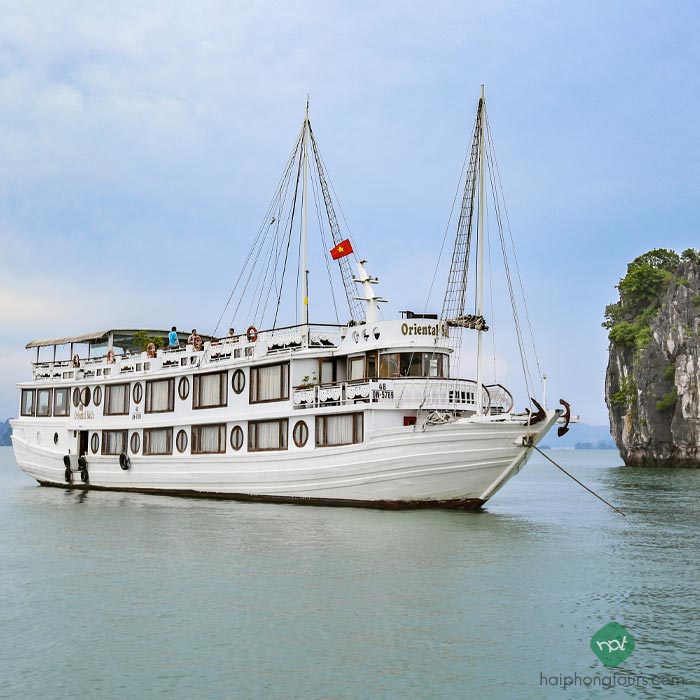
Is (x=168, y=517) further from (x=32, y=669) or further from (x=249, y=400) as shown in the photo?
(x=32, y=669)

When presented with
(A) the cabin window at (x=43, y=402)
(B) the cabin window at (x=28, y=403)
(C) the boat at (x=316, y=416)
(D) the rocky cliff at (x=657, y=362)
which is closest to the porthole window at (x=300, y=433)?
(C) the boat at (x=316, y=416)

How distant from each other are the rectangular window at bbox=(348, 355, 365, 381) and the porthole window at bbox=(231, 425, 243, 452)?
4858 millimetres

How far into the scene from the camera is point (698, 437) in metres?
75.0

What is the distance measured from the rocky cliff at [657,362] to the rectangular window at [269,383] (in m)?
56.4

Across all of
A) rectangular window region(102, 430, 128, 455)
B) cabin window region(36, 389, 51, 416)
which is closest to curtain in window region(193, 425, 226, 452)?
rectangular window region(102, 430, 128, 455)

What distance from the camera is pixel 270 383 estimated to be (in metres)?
29.7

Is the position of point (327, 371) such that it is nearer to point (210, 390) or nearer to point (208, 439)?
point (210, 390)

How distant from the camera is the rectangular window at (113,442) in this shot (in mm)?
35469

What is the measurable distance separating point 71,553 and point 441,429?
35.0 feet

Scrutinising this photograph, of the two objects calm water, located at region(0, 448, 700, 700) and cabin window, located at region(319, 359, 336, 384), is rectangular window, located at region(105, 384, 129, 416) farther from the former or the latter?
cabin window, located at region(319, 359, 336, 384)

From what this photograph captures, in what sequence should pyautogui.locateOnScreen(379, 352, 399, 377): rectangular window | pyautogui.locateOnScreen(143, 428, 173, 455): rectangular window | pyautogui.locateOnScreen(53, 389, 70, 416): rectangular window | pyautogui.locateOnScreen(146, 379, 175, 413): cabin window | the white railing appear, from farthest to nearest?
pyautogui.locateOnScreen(53, 389, 70, 416): rectangular window → pyautogui.locateOnScreen(146, 379, 175, 413): cabin window → pyautogui.locateOnScreen(143, 428, 173, 455): rectangular window → pyautogui.locateOnScreen(379, 352, 399, 377): rectangular window → the white railing

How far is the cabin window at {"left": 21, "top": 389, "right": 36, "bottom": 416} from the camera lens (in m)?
40.4

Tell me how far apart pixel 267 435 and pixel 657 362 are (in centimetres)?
6181

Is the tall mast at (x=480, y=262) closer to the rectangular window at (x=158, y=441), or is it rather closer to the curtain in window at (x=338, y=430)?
the curtain in window at (x=338, y=430)
